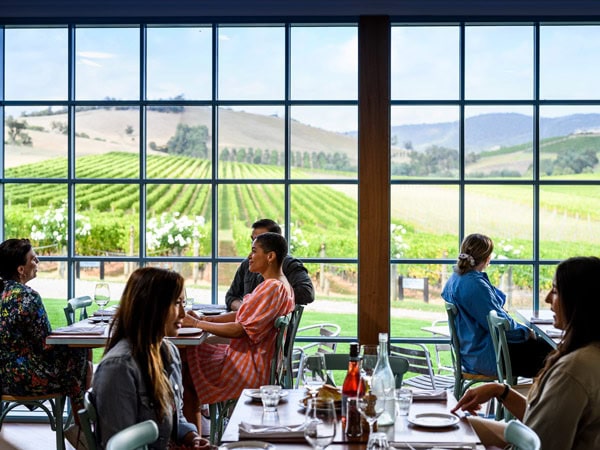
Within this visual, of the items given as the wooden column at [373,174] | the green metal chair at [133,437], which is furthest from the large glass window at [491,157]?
the green metal chair at [133,437]

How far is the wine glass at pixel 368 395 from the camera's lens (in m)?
2.60

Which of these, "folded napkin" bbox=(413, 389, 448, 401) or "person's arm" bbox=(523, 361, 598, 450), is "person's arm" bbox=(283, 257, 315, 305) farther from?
"person's arm" bbox=(523, 361, 598, 450)

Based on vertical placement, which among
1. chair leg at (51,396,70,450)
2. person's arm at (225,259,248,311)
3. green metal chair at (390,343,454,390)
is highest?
person's arm at (225,259,248,311)

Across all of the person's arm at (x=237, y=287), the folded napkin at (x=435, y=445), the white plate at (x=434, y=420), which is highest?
the person's arm at (x=237, y=287)

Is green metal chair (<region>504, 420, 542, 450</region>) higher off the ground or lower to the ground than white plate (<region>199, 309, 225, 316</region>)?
higher

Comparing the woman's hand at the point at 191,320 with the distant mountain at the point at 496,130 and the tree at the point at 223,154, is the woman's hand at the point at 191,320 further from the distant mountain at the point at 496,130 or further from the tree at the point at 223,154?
the distant mountain at the point at 496,130

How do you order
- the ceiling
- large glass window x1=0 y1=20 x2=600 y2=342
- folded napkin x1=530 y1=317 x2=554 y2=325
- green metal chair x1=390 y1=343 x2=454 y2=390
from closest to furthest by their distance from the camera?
green metal chair x1=390 y1=343 x2=454 y2=390
folded napkin x1=530 y1=317 x2=554 y2=325
the ceiling
large glass window x1=0 y1=20 x2=600 y2=342

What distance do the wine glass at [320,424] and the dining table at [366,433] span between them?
0.23 m

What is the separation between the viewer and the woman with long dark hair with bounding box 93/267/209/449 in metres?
2.70

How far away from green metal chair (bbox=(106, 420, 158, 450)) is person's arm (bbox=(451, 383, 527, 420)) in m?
1.13

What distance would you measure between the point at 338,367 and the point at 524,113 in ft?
9.74

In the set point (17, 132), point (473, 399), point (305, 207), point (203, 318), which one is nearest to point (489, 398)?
point (473, 399)

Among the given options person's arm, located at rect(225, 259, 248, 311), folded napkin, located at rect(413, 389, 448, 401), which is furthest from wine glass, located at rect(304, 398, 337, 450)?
person's arm, located at rect(225, 259, 248, 311)

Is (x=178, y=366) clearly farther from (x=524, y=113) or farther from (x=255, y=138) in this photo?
(x=524, y=113)
